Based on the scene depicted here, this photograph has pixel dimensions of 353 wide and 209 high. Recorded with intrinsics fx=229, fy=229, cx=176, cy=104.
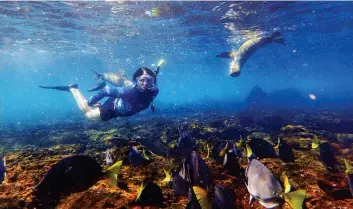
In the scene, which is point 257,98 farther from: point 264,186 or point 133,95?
point 264,186

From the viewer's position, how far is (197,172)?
9.36 feet

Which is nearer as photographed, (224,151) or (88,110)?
(224,151)

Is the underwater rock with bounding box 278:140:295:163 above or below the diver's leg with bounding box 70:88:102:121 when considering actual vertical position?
below

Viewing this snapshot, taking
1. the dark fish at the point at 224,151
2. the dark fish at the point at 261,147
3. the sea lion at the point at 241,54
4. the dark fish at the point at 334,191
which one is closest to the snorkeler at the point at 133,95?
the dark fish at the point at 224,151

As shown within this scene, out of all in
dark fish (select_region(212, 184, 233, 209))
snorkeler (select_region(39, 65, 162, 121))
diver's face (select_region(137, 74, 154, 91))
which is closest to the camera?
dark fish (select_region(212, 184, 233, 209))

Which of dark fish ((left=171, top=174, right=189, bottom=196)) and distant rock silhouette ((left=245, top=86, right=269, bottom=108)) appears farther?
distant rock silhouette ((left=245, top=86, right=269, bottom=108))

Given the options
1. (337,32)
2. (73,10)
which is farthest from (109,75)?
(337,32)

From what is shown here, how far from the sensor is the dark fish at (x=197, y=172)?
281 centimetres

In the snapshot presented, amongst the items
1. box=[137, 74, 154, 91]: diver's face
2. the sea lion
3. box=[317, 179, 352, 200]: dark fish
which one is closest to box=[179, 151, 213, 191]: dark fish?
box=[317, 179, 352, 200]: dark fish

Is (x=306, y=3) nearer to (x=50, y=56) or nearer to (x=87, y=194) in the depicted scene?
(x=87, y=194)

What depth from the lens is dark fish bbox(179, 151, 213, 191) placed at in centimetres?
281

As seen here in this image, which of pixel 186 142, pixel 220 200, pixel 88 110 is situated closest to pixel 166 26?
pixel 88 110

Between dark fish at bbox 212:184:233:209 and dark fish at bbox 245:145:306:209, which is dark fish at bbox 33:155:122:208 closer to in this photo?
dark fish at bbox 212:184:233:209

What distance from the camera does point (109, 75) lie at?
18.4 metres
